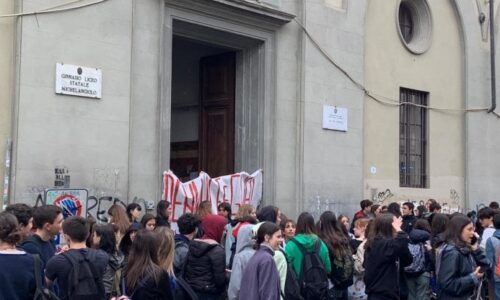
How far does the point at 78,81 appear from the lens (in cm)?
1246

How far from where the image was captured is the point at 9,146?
38.6 ft

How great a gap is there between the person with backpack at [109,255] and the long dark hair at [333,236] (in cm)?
254

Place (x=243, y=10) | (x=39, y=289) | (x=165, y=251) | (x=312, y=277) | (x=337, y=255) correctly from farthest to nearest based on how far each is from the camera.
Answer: (x=243, y=10), (x=337, y=255), (x=312, y=277), (x=165, y=251), (x=39, y=289)

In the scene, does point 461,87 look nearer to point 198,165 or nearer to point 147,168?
point 198,165

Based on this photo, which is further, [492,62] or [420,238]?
[492,62]

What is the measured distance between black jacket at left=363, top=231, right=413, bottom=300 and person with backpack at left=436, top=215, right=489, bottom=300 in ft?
1.45

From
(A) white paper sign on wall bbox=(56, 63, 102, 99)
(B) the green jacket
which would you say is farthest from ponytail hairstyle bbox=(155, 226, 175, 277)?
(A) white paper sign on wall bbox=(56, 63, 102, 99)

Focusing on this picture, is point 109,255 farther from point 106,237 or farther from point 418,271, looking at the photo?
point 418,271

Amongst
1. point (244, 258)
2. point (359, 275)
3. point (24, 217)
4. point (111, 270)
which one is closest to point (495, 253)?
point (359, 275)

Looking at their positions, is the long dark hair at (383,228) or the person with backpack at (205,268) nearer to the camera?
the person with backpack at (205,268)

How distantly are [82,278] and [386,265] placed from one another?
3.79 m

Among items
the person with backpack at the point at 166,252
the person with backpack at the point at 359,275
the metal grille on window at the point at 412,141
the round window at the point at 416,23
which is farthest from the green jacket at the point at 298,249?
the round window at the point at 416,23

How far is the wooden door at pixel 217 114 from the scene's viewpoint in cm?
1680

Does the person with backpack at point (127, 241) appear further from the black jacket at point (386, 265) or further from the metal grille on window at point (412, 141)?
the metal grille on window at point (412, 141)
